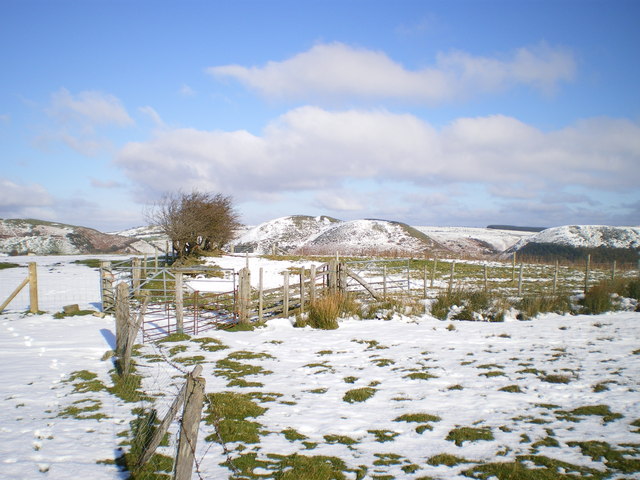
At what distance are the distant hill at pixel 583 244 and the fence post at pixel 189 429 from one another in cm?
4571

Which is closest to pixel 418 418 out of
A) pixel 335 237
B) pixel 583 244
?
pixel 583 244

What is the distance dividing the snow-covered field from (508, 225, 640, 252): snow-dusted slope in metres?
42.7

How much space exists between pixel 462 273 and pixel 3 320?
23.4 meters

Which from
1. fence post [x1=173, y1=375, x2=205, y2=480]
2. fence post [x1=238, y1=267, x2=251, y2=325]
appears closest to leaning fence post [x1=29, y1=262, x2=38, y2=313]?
fence post [x1=238, y1=267, x2=251, y2=325]

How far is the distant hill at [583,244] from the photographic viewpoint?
43.5 m

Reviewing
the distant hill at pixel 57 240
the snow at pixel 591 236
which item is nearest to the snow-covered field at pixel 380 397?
the distant hill at pixel 57 240

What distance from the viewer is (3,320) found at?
1383 centimetres

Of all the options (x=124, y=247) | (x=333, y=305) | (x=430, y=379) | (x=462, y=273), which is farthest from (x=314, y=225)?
(x=430, y=379)

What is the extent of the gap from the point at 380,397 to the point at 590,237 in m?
54.8

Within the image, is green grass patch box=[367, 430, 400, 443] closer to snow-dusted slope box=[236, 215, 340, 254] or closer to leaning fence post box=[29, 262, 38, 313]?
leaning fence post box=[29, 262, 38, 313]

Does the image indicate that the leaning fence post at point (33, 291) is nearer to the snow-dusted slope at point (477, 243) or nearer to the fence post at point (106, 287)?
the fence post at point (106, 287)

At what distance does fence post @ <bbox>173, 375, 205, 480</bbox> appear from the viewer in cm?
377

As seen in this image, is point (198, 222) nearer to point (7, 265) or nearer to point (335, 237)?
point (7, 265)

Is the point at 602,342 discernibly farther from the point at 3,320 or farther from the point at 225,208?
the point at 225,208
